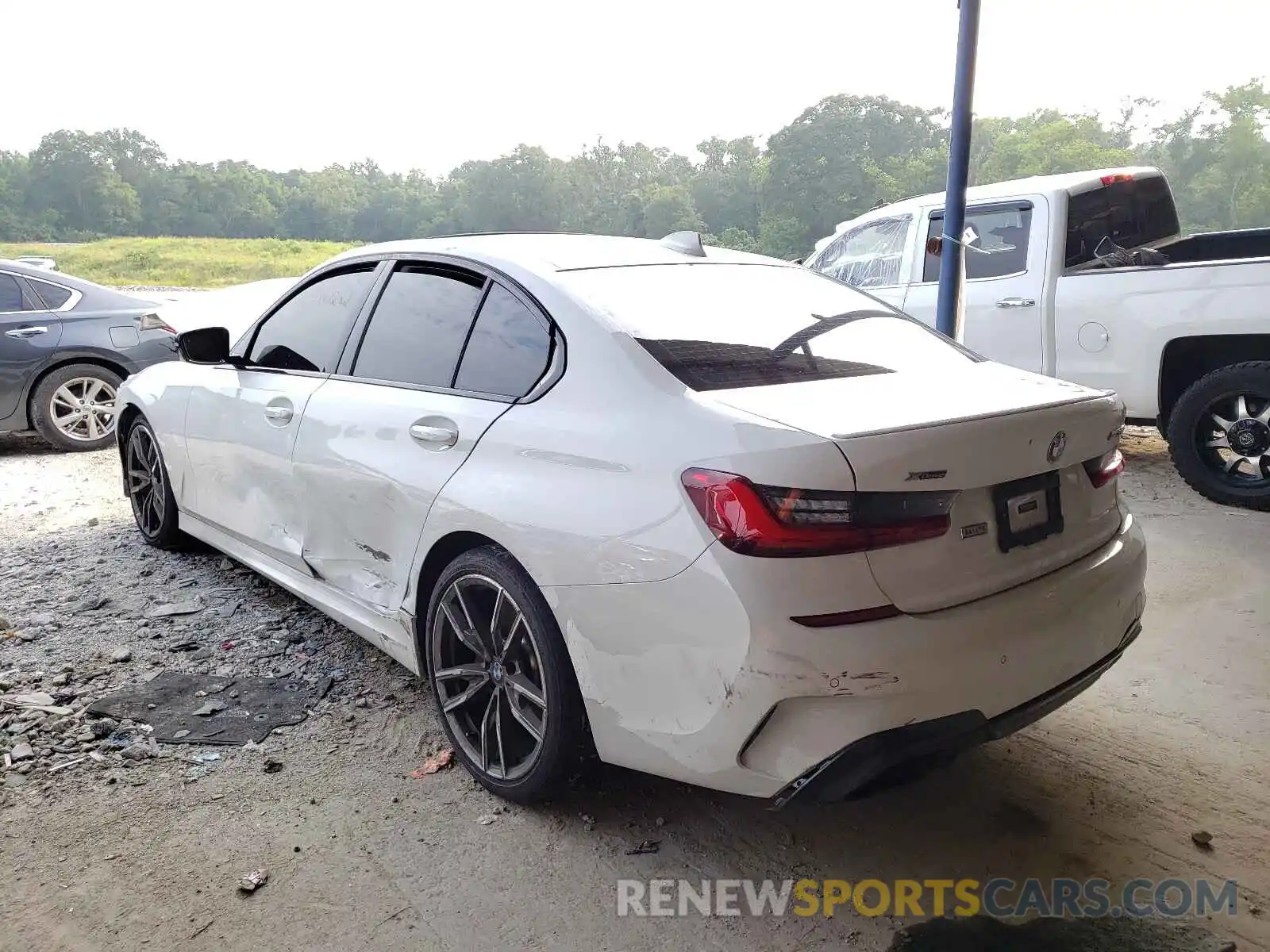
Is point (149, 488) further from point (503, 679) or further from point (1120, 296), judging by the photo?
point (1120, 296)

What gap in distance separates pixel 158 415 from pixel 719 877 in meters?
3.45

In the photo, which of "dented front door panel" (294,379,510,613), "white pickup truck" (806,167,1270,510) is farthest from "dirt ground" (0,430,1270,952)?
"white pickup truck" (806,167,1270,510)

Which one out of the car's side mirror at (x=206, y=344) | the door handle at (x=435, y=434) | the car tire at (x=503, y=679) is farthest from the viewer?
the car's side mirror at (x=206, y=344)

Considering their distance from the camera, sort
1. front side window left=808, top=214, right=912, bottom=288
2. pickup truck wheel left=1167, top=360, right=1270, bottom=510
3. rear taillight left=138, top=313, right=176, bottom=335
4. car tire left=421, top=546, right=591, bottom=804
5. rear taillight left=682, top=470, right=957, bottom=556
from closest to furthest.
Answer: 1. rear taillight left=682, top=470, right=957, bottom=556
2. car tire left=421, top=546, right=591, bottom=804
3. pickup truck wheel left=1167, top=360, right=1270, bottom=510
4. front side window left=808, top=214, right=912, bottom=288
5. rear taillight left=138, top=313, right=176, bottom=335

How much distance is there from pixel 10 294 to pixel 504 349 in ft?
21.1

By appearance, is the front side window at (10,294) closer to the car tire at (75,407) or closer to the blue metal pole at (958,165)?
the car tire at (75,407)

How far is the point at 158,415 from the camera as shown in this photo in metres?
4.33

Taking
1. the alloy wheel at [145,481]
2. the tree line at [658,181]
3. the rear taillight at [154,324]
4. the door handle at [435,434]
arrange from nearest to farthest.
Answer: the door handle at [435,434]
the alloy wheel at [145,481]
the rear taillight at [154,324]
the tree line at [658,181]

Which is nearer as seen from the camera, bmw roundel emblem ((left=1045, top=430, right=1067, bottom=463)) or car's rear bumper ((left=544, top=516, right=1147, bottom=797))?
car's rear bumper ((left=544, top=516, right=1147, bottom=797))

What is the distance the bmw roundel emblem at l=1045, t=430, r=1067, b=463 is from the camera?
2.16 meters

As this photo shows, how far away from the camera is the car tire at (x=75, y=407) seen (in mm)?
7145

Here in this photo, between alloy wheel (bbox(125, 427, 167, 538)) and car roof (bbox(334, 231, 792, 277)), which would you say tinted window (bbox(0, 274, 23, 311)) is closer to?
alloy wheel (bbox(125, 427, 167, 538))

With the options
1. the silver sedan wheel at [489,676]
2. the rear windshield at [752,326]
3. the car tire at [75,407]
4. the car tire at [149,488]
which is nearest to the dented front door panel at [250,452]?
the car tire at [149,488]

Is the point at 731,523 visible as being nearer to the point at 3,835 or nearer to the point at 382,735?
the point at 382,735
